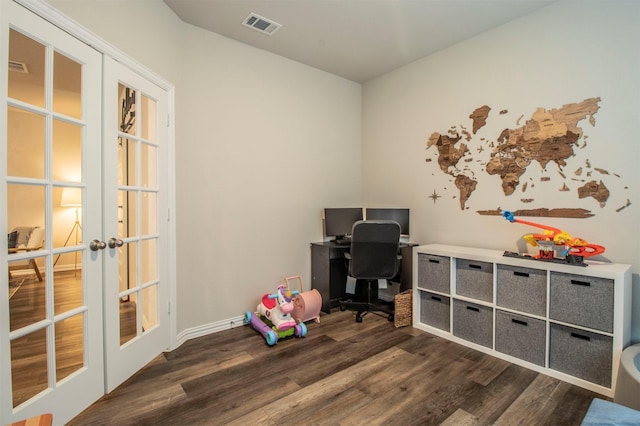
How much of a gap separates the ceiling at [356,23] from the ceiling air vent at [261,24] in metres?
0.04

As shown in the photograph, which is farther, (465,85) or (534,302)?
(465,85)

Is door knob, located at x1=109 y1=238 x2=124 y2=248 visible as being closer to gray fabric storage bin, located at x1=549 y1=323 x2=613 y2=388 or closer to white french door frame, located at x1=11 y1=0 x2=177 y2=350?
white french door frame, located at x1=11 y1=0 x2=177 y2=350

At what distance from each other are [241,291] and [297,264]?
0.73 metres

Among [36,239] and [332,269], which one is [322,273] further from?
[36,239]

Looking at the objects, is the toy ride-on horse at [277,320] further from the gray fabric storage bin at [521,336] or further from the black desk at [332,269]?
the gray fabric storage bin at [521,336]

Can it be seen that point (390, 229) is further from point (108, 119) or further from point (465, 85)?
point (108, 119)

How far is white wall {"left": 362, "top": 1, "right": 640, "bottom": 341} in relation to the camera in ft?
7.36

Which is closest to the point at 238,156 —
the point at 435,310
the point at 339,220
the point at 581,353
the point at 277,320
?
the point at 339,220

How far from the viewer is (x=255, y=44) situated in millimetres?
3199

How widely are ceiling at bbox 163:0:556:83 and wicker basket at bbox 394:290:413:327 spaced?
2.53 metres

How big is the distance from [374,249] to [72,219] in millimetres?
2384

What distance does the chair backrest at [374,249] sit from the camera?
3.06 m

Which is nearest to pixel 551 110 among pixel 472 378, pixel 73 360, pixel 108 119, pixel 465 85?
pixel 465 85

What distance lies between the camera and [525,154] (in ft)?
8.95
